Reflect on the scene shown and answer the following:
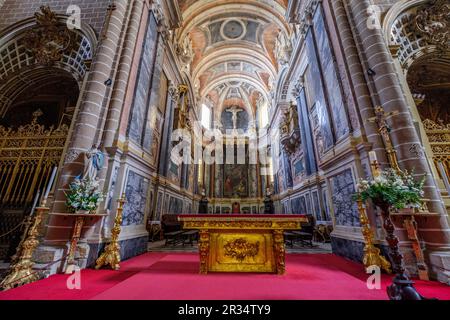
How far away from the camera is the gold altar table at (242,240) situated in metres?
3.89

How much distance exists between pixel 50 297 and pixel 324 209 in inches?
339

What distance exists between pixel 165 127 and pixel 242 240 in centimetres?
763

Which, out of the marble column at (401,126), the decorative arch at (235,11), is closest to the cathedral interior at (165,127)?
the marble column at (401,126)

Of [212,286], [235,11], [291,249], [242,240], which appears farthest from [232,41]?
[212,286]

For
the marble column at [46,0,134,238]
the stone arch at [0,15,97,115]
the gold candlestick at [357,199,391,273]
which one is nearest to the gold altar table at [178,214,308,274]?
the gold candlestick at [357,199,391,273]

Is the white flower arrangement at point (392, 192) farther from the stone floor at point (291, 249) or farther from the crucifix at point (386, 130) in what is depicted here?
the stone floor at point (291, 249)

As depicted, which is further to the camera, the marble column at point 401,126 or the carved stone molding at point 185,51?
the carved stone molding at point 185,51

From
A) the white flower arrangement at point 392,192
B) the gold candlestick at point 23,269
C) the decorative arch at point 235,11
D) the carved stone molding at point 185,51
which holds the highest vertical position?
the decorative arch at point 235,11

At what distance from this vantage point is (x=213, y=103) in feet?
76.4

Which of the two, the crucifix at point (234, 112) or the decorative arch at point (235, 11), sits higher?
the decorative arch at point (235, 11)

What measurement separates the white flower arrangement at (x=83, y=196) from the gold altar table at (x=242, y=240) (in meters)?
2.12

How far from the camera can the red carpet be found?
108 inches

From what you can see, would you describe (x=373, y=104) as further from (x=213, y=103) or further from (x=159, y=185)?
(x=213, y=103)

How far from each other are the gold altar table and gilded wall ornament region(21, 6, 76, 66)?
888 centimetres
